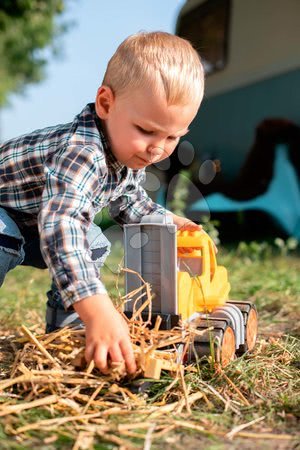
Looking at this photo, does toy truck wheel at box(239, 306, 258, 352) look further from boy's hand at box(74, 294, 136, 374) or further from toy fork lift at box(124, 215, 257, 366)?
boy's hand at box(74, 294, 136, 374)

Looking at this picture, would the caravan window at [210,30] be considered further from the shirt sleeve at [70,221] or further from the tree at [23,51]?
the tree at [23,51]

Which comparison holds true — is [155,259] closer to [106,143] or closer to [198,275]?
[198,275]

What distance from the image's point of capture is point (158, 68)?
209cm

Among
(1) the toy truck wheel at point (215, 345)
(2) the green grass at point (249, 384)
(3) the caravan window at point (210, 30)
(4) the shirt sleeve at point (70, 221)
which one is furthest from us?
(3) the caravan window at point (210, 30)

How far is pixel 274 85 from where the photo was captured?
7000 millimetres

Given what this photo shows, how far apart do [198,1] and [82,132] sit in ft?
21.8

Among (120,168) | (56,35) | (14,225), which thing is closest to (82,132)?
(120,168)

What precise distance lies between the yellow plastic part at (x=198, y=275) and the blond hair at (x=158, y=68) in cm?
49

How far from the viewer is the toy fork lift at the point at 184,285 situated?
2.08 m

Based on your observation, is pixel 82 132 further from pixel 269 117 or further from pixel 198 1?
pixel 198 1

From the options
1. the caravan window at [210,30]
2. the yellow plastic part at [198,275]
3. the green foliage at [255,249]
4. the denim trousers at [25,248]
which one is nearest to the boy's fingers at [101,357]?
the yellow plastic part at [198,275]

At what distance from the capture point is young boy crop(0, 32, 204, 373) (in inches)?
72.6

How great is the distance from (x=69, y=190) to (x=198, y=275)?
24.0 inches

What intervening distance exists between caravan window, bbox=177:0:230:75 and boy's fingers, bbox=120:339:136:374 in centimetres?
636
